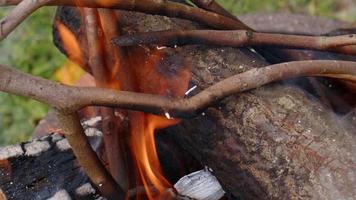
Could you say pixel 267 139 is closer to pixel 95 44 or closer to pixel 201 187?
pixel 201 187

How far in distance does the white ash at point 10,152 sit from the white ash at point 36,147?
0.08 ft

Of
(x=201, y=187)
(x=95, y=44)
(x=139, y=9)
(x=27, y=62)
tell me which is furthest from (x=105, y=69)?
(x=27, y=62)

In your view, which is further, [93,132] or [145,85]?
[93,132]

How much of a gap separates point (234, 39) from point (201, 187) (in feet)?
1.49

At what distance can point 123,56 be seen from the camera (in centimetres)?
162

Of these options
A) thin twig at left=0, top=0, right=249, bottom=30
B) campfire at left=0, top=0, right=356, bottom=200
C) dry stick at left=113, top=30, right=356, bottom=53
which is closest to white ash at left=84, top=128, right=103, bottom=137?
campfire at left=0, top=0, right=356, bottom=200

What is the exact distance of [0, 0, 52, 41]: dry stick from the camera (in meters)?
1.32

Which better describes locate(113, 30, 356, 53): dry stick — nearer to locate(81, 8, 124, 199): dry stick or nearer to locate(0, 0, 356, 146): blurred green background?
locate(81, 8, 124, 199): dry stick

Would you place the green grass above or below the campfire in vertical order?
below

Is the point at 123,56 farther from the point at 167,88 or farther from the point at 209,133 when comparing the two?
the point at 209,133

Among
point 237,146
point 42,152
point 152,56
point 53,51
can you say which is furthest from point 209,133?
point 53,51

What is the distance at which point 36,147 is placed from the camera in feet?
5.83

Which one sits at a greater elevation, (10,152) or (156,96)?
(156,96)

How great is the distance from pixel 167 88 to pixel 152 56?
0.33 feet
